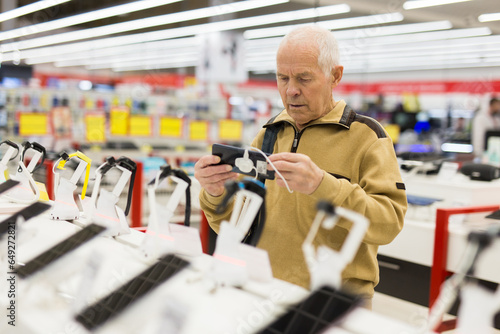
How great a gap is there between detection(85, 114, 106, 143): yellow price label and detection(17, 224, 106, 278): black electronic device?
241 inches

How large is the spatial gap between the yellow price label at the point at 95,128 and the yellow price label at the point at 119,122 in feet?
0.49

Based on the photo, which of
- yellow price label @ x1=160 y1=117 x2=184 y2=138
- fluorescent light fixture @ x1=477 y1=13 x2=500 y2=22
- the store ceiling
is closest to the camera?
yellow price label @ x1=160 y1=117 x2=184 y2=138

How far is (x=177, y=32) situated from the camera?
12.2 metres

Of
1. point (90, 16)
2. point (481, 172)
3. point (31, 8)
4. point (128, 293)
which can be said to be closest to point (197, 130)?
point (90, 16)

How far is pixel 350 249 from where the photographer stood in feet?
3.20

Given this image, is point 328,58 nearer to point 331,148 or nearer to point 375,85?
point 331,148

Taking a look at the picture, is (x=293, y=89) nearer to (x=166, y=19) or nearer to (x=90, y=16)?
(x=166, y=19)

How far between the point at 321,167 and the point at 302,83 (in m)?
0.29

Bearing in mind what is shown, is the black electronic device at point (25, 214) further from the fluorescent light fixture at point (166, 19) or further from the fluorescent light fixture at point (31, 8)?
the fluorescent light fixture at point (31, 8)

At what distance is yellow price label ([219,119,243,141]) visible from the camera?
8.35m

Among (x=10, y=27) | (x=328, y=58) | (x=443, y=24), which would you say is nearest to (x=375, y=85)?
(x=443, y=24)

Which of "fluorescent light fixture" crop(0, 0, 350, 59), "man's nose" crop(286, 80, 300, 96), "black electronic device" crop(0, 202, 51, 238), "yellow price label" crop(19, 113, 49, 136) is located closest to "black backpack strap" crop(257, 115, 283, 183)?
"man's nose" crop(286, 80, 300, 96)

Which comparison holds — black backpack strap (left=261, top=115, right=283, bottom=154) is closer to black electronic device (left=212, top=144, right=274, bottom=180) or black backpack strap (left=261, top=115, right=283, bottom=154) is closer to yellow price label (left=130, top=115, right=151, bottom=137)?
black electronic device (left=212, top=144, right=274, bottom=180)

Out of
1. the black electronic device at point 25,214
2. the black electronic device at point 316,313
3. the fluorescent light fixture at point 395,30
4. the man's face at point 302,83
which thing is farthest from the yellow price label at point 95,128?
the black electronic device at point 316,313
